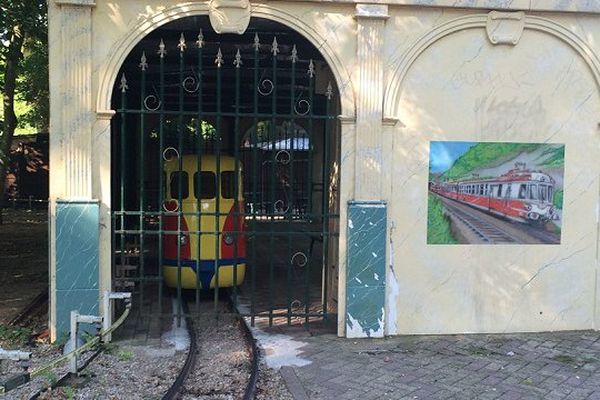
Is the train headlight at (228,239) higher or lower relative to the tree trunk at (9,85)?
lower

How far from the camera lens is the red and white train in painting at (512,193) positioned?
6.86 meters

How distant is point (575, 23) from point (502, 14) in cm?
91

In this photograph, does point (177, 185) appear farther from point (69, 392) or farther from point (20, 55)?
point (69, 392)

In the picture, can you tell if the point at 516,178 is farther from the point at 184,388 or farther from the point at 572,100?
the point at 184,388

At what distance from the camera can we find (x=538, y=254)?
701 centimetres

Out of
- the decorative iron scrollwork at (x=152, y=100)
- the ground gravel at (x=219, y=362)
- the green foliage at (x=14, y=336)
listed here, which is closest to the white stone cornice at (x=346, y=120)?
the decorative iron scrollwork at (x=152, y=100)

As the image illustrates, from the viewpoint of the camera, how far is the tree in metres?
9.05

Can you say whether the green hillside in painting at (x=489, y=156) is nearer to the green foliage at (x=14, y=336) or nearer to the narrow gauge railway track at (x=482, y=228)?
the narrow gauge railway track at (x=482, y=228)

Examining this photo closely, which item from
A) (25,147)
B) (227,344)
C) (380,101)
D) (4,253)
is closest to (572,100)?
(380,101)

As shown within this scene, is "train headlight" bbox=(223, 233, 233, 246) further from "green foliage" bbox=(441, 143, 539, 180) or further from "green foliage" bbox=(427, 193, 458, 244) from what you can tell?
"green foliage" bbox=(441, 143, 539, 180)

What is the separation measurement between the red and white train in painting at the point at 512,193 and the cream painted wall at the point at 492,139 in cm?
24

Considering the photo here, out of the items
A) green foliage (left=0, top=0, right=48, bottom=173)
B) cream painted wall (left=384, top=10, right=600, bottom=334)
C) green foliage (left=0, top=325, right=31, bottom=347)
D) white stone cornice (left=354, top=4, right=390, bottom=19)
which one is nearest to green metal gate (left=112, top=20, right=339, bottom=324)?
white stone cornice (left=354, top=4, right=390, bottom=19)

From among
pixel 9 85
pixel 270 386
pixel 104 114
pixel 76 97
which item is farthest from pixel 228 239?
pixel 9 85

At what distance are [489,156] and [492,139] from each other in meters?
0.20
